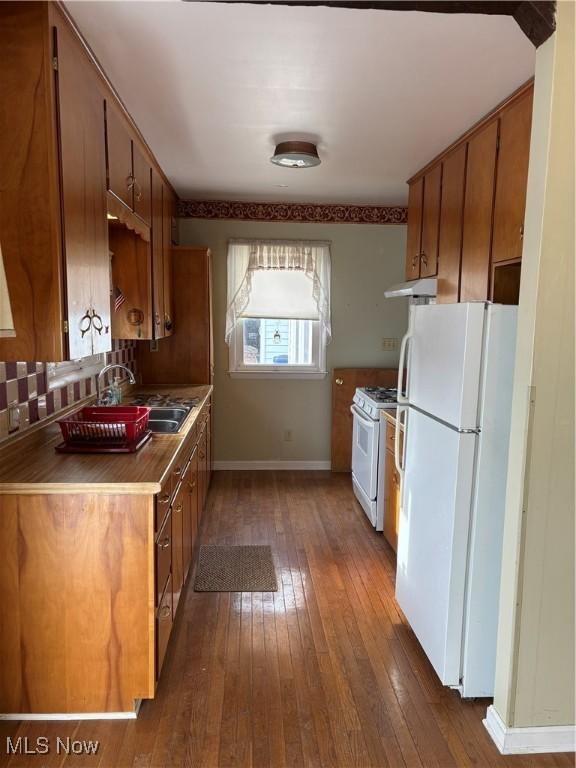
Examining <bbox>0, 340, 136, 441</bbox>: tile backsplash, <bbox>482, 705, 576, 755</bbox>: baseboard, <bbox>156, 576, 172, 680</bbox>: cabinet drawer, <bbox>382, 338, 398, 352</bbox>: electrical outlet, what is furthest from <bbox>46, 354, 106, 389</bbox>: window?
<bbox>382, 338, 398, 352</bbox>: electrical outlet

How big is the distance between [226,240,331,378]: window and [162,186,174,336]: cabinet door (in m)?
0.75

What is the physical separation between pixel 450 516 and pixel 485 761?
0.82m

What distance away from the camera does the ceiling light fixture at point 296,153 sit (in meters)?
3.07

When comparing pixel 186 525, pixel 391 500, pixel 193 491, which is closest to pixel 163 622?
pixel 186 525

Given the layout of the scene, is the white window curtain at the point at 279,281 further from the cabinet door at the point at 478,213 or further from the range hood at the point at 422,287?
the cabinet door at the point at 478,213

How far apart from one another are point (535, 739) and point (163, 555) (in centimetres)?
150

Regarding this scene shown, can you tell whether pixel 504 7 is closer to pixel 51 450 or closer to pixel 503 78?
pixel 503 78

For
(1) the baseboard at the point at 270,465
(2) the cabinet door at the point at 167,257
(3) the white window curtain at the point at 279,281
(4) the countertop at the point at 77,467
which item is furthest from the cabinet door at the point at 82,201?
(1) the baseboard at the point at 270,465

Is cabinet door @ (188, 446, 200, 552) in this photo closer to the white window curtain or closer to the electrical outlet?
the white window curtain

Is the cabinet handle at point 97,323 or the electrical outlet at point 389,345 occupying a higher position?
the cabinet handle at point 97,323

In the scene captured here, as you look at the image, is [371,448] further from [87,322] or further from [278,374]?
[87,322]

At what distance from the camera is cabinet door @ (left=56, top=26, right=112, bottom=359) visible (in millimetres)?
1820

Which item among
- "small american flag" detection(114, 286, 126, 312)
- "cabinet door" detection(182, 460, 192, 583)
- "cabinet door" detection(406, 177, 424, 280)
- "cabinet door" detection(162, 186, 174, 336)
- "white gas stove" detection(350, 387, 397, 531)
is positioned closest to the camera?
"cabinet door" detection(182, 460, 192, 583)

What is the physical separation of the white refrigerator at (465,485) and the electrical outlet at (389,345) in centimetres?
284
